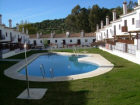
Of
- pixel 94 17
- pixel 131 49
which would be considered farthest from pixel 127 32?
pixel 94 17

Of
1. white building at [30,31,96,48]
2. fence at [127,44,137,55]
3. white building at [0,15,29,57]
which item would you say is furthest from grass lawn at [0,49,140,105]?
white building at [30,31,96,48]

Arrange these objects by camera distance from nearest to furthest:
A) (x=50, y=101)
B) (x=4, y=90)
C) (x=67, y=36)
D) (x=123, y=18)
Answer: (x=50, y=101), (x=4, y=90), (x=123, y=18), (x=67, y=36)

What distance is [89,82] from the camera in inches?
369

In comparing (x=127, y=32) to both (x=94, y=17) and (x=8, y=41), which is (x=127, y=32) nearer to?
(x=8, y=41)

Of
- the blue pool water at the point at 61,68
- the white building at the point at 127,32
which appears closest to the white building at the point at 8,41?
the blue pool water at the point at 61,68

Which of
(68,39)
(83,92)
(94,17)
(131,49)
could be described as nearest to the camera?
(83,92)

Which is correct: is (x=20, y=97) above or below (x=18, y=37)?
below

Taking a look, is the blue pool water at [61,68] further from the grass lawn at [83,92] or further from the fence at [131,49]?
the grass lawn at [83,92]

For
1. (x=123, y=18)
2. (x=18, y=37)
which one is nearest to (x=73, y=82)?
(x=123, y=18)

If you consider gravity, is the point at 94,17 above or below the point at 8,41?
above

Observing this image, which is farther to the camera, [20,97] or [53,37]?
[53,37]

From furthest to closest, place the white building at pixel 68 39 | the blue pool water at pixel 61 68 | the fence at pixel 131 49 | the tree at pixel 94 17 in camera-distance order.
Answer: the tree at pixel 94 17 → the white building at pixel 68 39 → the fence at pixel 131 49 → the blue pool water at pixel 61 68

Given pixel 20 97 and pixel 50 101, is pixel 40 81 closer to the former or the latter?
pixel 20 97

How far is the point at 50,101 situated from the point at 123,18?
73.1 ft
